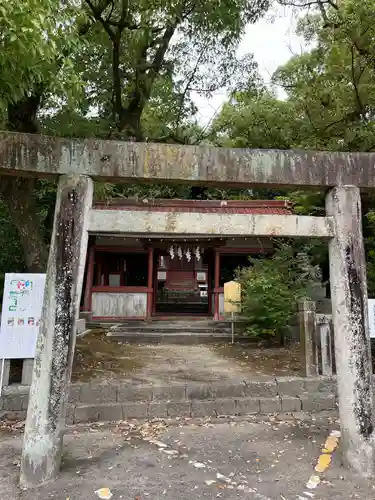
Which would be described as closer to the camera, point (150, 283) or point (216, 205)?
point (150, 283)

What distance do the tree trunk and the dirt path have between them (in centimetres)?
225

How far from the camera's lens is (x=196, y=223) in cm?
411

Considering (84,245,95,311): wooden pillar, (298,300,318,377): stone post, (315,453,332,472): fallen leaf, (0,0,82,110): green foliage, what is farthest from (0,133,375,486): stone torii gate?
A: (84,245,95,311): wooden pillar

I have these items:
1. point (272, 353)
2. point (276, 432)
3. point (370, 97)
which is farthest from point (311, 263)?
point (276, 432)

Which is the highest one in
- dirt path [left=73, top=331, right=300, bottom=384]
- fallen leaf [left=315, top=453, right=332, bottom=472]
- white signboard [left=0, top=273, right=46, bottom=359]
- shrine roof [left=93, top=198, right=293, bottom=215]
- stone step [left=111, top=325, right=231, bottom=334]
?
shrine roof [left=93, top=198, right=293, bottom=215]

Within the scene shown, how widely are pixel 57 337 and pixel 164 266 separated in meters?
11.6

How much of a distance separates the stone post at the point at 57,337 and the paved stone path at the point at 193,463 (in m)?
0.30

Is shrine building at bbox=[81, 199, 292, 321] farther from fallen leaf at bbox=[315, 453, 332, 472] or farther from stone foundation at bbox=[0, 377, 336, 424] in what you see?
fallen leaf at bbox=[315, 453, 332, 472]

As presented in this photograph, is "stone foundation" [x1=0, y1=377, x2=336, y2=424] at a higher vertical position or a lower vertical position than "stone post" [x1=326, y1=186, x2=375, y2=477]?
lower

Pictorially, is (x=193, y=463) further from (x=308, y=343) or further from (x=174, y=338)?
(x=174, y=338)

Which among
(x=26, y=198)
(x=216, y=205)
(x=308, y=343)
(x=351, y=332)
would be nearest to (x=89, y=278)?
(x=216, y=205)

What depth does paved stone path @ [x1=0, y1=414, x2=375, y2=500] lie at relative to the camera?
11.8 ft

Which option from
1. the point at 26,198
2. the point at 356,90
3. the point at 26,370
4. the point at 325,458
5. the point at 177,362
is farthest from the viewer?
the point at 356,90

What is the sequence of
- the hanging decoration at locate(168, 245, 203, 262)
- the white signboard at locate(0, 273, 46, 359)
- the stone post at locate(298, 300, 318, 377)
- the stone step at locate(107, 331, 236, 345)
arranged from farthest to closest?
the hanging decoration at locate(168, 245, 203, 262), the stone step at locate(107, 331, 236, 345), the stone post at locate(298, 300, 318, 377), the white signboard at locate(0, 273, 46, 359)
